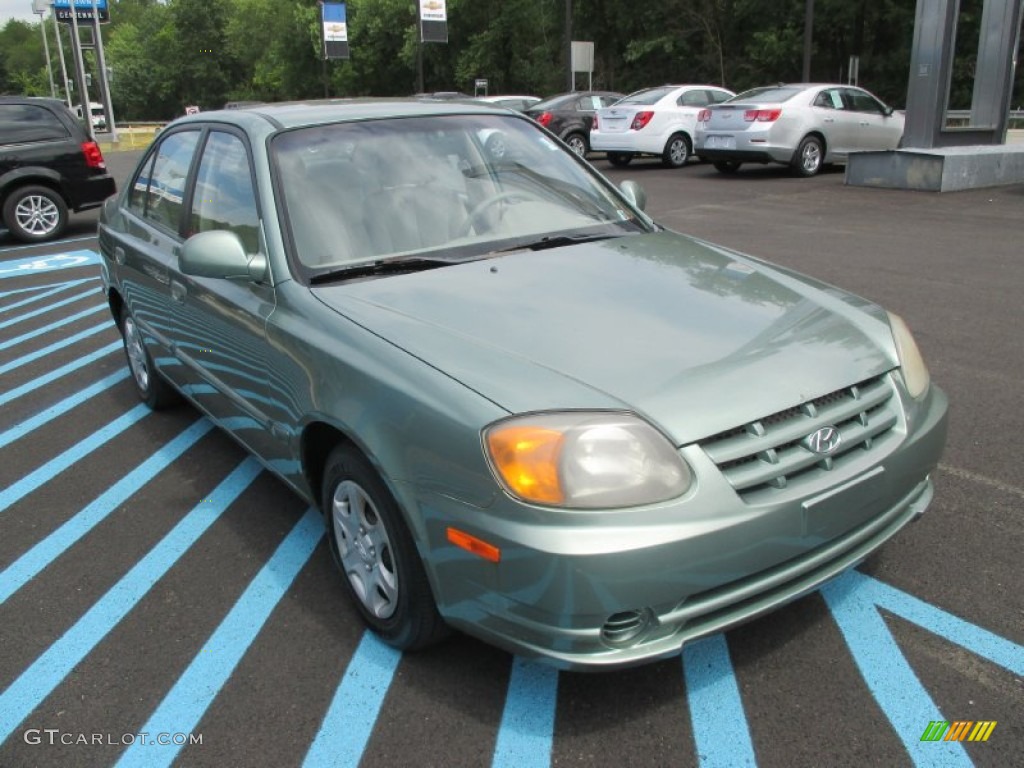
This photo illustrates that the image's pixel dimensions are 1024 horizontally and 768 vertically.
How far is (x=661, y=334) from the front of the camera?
2.66 meters

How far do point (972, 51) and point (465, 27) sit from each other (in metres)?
Result: 31.6

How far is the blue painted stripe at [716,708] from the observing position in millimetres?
2320

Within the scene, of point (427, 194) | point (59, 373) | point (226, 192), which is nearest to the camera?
point (427, 194)

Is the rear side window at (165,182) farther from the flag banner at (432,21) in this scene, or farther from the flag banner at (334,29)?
the flag banner at (334,29)

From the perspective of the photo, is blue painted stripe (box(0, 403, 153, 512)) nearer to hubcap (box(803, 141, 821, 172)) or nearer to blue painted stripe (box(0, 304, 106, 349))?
blue painted stripe (box(0, 304, 106, 349))

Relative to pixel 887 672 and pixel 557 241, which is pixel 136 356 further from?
pixel 887 672

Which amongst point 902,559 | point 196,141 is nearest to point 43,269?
point 196,141

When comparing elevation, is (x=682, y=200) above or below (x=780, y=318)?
below

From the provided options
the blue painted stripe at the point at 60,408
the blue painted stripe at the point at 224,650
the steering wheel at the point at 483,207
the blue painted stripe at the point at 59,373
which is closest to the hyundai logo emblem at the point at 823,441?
the steering wheel at the point at 483,207

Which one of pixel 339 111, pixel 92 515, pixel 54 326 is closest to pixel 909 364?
pixel 339 111

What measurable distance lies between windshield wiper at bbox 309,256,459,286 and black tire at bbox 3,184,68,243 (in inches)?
403

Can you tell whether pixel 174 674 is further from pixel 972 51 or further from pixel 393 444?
pixel 972 51

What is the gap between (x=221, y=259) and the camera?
10.3ft

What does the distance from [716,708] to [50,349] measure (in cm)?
592
